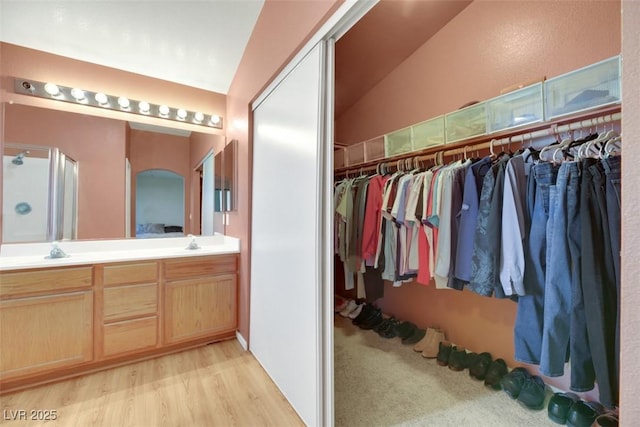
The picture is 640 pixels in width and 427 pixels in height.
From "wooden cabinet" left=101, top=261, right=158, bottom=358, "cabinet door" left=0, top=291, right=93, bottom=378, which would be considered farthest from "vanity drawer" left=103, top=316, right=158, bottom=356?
"cabinet door" left=0, top=291, right=93, bottom=378

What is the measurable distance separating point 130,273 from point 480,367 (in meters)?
2.53

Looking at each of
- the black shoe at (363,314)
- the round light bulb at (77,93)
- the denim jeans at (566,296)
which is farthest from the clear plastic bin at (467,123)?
the round light bulb at (77,93)

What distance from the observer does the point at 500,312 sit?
175cm

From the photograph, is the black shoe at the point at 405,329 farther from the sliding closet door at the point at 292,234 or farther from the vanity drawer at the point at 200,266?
the vanity drawer at the point at 200,266

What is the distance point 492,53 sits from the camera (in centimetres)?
176

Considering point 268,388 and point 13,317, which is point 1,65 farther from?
point 268,388

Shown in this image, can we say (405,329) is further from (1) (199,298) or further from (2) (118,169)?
(2) (118,169)

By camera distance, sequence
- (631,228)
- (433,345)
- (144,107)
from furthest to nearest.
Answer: (144,107), (433,345), (631,228)

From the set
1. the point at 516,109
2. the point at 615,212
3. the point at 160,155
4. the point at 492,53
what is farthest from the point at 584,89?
the point at 160,155

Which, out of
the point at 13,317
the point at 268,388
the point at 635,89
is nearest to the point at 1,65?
the point at 13,317

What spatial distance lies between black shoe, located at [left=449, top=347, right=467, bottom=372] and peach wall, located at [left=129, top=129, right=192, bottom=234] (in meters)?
2.55

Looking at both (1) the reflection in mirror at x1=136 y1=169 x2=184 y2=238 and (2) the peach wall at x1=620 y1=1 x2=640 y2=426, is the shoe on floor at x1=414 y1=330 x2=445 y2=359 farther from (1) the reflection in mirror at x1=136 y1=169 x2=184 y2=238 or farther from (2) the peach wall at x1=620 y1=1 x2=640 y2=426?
(1) the reflection in mirror at x1=136 y1=169 x2=184 y2=238

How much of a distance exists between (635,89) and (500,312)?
1.81 meters

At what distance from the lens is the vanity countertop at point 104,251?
174cm
